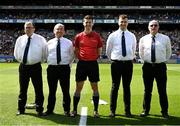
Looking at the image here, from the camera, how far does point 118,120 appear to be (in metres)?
9.11

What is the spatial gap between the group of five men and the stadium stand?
46364 mm

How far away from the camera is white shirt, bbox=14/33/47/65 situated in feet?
31.6

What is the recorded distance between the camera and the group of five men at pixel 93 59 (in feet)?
30.9

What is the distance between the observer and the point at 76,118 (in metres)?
9.37

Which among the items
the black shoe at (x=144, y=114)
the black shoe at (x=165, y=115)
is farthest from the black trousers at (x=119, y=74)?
the black shoe at (x=165, y=115)

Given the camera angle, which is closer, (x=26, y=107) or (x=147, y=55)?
(x=147, y=55)

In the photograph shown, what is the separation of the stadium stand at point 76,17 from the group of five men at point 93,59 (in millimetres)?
46364

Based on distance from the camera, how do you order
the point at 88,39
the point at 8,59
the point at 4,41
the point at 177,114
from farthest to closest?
the point at 4,41, the point at 8,59, the point at 177,114, the point at 88,39

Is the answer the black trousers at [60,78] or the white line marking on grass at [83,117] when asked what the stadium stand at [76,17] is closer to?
the white line marking on grass at [83,117]

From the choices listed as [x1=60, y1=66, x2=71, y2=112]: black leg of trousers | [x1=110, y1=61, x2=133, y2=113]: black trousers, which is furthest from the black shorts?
[x1=110, y1=61, x2=133, y2=113]: black trousers

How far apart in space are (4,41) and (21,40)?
46858 mm

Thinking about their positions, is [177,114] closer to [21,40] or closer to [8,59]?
[21,40]

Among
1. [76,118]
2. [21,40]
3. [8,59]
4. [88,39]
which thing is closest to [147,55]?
[88,39]

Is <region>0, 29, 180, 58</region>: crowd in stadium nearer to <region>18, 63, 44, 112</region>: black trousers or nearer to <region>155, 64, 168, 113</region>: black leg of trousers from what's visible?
<region>18, 63, 44, 112</region>: black trousers
